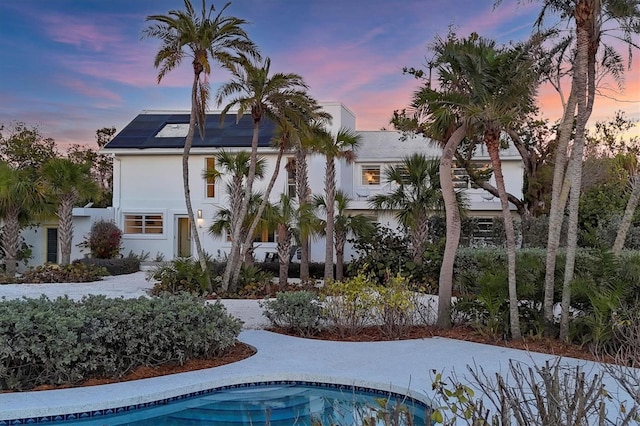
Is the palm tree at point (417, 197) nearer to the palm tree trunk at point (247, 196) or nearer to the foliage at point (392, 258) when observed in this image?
the foliage at point (392, 258)

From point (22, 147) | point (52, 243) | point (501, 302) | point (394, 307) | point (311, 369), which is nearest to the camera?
point (311, 369)

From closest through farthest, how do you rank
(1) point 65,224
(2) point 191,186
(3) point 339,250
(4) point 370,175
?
1. (3) point 339,250
2. (1) point 65,224
3. (2) point 191,186
4. (4) point 370,175

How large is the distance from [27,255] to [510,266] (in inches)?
824

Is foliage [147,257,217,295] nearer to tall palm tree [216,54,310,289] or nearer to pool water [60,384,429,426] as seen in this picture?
tall palm tree [216,54,310,289]

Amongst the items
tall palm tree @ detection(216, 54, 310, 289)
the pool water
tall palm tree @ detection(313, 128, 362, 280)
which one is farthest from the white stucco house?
the pool water

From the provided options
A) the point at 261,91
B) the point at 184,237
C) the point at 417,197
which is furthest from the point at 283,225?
the point at 184,237

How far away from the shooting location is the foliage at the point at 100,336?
6.72m

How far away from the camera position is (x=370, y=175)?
26.1 m

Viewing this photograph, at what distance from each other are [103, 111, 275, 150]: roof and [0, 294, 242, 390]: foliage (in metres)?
16.5

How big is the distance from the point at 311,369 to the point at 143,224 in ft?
64.6

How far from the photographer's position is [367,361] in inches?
313

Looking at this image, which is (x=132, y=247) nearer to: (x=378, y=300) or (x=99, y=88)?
(x=99, y=88)

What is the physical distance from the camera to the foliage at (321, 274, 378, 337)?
978 centimetres

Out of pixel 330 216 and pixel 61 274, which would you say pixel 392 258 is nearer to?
pixel 330 216
